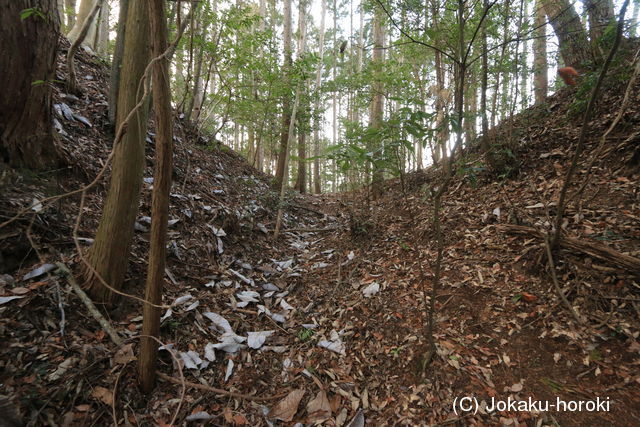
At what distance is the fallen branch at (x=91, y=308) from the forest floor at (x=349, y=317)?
6 centimetres

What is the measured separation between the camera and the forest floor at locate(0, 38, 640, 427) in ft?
6.17

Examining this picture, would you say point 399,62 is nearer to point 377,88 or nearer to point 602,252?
point 377,88

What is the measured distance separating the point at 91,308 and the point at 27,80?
7.13 feet

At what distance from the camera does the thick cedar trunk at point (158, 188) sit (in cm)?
144

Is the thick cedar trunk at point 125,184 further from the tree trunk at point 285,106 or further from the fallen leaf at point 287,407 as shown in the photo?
the tree trunk at point 285,106

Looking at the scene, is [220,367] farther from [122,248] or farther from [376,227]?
[376,227]

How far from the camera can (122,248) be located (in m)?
2.38

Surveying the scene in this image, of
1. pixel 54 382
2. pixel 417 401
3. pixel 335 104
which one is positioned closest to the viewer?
pixel 54 382

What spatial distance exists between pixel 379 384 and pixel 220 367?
1345 mm

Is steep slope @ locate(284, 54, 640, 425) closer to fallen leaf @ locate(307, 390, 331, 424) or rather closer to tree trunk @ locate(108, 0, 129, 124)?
fallen leaf @ locate(307, 390, 331, 424)

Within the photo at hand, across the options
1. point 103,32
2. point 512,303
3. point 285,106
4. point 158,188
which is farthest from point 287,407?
point 103,32

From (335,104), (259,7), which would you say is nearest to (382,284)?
(259,7)

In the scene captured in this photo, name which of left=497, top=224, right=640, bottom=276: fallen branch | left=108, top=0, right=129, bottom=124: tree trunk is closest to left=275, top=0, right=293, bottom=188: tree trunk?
left=108, top=0, right=129, bottom=124: tree trunk

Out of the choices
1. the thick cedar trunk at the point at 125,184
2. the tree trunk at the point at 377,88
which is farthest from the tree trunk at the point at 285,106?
the thick cedar trunk at the point at 125,184
